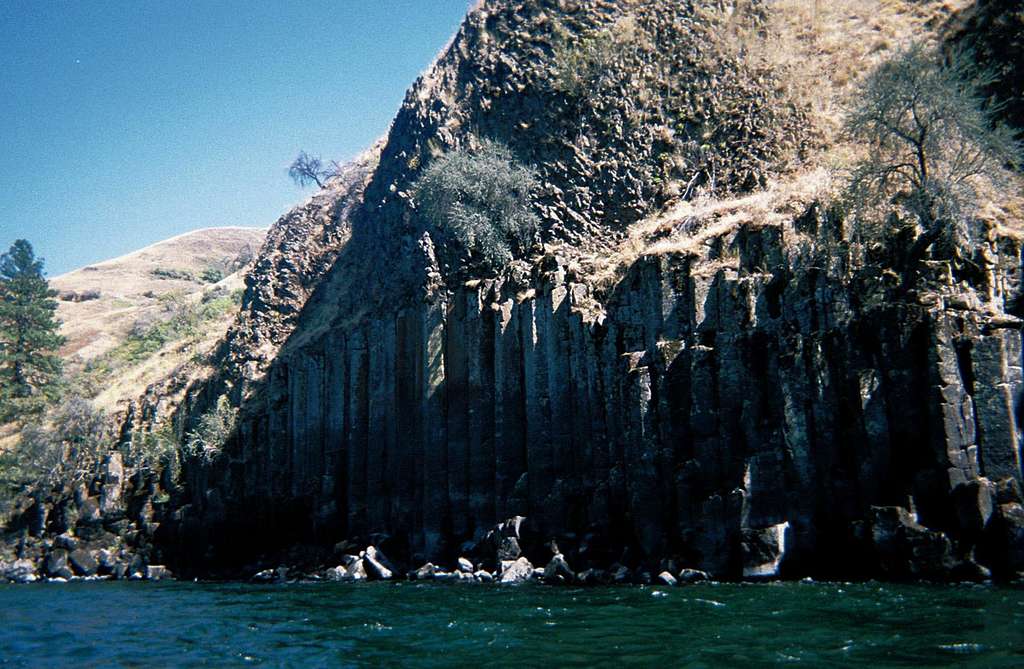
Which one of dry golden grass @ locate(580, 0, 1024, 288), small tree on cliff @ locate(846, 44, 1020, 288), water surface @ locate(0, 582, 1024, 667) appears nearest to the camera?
water surface @ locate(0, 582, 1024, 667)

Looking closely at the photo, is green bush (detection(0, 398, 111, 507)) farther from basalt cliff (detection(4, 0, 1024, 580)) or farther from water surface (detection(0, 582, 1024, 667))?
water surface (detection(0, 582, 1024, 667))

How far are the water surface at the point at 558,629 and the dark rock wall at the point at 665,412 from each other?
8.19 feet

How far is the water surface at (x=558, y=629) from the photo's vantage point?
44.3 ft

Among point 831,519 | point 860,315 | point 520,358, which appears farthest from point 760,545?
point 520,358

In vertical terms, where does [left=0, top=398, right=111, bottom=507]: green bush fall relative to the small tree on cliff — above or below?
below

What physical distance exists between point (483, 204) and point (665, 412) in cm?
1388

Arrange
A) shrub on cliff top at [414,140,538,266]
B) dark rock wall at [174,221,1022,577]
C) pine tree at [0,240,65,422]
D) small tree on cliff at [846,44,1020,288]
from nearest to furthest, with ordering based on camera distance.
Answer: dark rock wall at [174,221,1022,577], small tree on cliff at [846,44,1020,288], shrub on cliff top at [414,140,538,266], pine tree at [0,240,65,422]

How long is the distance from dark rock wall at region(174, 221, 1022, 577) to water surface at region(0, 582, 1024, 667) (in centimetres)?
250

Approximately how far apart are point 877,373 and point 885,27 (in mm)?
26938

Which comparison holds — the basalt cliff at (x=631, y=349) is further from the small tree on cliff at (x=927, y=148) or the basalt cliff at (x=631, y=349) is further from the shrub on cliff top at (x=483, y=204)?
the small tree on cliff at (x=927, y=148)

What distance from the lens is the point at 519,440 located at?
2889 centimetres

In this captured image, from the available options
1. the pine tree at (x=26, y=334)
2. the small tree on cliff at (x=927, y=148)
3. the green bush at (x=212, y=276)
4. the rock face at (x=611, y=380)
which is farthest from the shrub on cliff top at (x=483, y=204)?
the green bush at (x=212, y=276)

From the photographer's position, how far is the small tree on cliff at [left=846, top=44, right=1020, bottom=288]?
24375 millimetres

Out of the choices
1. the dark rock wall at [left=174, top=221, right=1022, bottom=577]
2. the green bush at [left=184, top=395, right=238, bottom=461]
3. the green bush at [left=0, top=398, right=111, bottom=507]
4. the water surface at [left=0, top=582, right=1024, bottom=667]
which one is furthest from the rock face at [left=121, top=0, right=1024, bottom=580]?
the green bush at [left=0, top=398, right=111, bottom=507]
